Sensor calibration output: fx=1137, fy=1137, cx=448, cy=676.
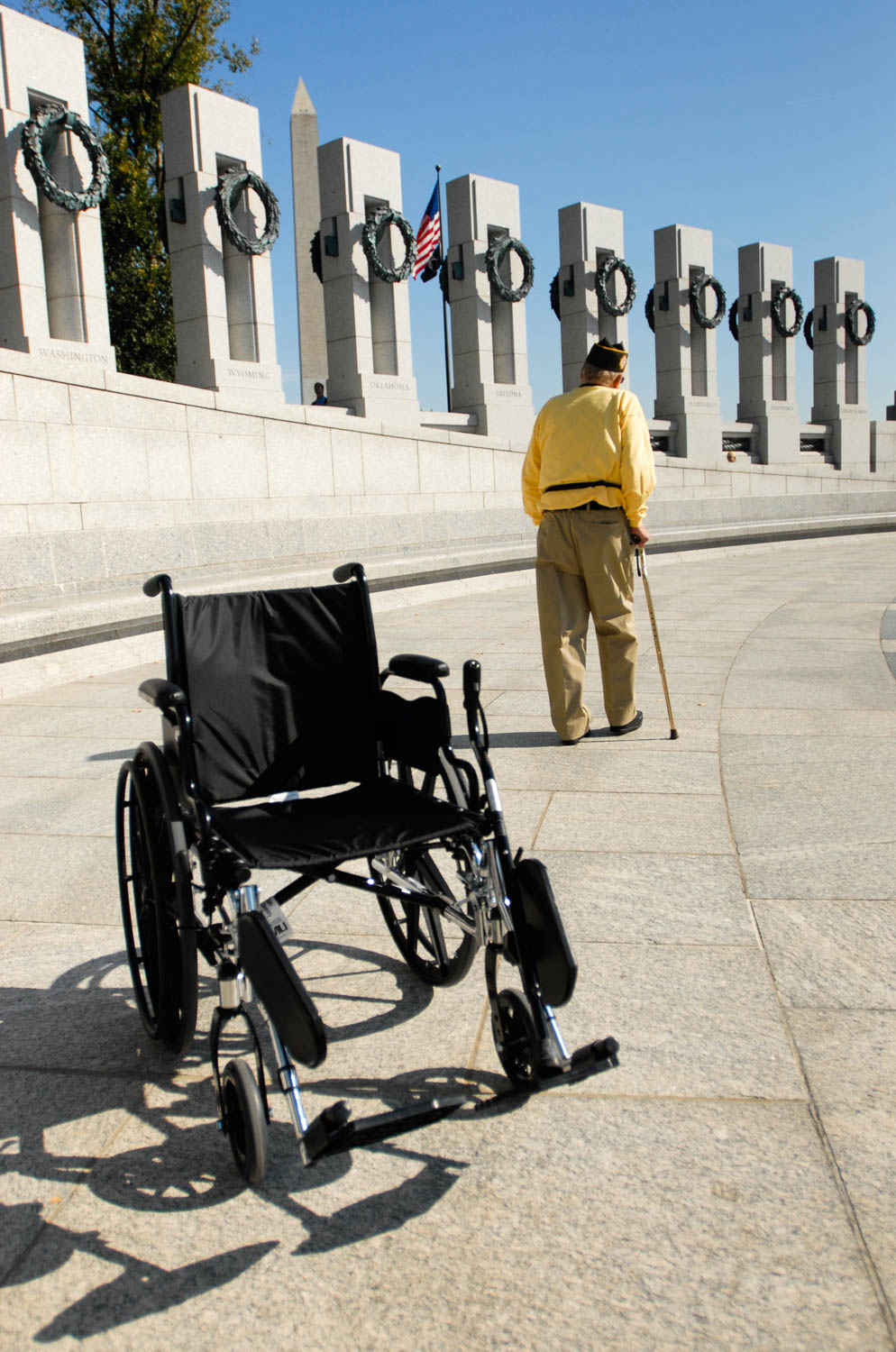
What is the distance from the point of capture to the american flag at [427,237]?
1759 centimetres

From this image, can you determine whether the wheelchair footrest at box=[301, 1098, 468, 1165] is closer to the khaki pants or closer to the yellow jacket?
the khaki pants

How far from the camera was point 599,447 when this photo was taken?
17.7 ft

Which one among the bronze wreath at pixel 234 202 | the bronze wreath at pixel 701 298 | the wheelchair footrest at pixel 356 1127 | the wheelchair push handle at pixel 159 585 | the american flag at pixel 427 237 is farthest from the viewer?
the bronze wreath at pixel 701 298

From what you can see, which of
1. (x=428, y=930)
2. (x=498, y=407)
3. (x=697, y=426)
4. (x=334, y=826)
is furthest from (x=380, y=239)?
(x=334, y=826)

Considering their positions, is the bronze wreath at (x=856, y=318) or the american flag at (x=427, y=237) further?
the bronze wreath at (x=856, y=318)

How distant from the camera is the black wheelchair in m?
2.20

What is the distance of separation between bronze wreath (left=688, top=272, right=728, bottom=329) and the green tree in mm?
13971

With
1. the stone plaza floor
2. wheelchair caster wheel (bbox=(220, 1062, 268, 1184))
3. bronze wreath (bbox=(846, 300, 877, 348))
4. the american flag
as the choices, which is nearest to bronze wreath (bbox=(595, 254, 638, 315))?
the american flag

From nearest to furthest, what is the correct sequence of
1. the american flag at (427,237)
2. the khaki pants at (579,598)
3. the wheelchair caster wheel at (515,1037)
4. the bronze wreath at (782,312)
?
the wheelchair caster wheel at (515,1037)
the khaki pants at (579,598)
the american flag at (427,237)
the bronze wreath at (782,312)

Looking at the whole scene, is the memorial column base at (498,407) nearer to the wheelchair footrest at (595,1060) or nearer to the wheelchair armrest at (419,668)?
the wheelchair armrest at (419,668)

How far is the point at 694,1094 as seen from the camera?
7.94ft

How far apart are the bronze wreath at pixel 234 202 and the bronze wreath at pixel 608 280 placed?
8.24 metres

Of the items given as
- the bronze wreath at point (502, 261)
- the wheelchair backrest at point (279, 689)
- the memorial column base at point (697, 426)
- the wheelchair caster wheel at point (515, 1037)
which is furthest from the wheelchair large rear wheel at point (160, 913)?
the memorial column base at point (697, 426)

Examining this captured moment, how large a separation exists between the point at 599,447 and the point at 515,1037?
3.53 m
